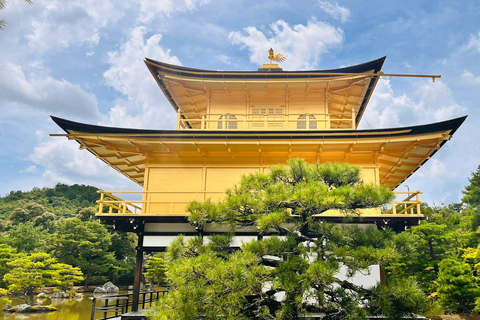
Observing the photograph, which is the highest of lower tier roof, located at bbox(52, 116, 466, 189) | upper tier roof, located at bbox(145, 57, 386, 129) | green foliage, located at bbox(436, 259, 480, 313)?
upper tier roof, located at bbox(145, 57, 386, 129)

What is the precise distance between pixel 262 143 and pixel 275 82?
2668 mm

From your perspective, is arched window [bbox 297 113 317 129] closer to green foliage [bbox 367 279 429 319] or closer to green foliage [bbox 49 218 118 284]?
green foliage [bbox 367 279 429 319]

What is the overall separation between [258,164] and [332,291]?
18.1ft

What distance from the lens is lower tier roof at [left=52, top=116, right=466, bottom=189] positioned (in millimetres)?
9664

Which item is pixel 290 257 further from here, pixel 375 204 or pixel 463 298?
pixel 463 298

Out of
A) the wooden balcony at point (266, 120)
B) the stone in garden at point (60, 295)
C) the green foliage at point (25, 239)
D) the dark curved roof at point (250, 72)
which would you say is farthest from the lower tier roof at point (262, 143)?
the green foliage at point (25, 239)

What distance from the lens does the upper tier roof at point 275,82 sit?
11.6 meters

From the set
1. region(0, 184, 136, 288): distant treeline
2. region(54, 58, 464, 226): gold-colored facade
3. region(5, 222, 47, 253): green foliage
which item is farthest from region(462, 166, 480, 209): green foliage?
region(5, 222, 47, 253): green foliage

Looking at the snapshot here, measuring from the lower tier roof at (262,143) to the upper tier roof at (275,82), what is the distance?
1754 millimetres

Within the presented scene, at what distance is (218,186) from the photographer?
1050cm

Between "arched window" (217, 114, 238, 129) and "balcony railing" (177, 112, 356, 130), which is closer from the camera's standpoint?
"balcony railing" (177, 112, 356, 130)

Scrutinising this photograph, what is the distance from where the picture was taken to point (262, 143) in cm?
995

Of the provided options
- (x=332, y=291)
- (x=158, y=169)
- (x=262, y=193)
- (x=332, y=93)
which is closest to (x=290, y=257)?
(x=332, y=291)

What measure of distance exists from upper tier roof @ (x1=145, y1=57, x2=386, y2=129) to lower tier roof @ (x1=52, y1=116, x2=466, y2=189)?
175 cm
